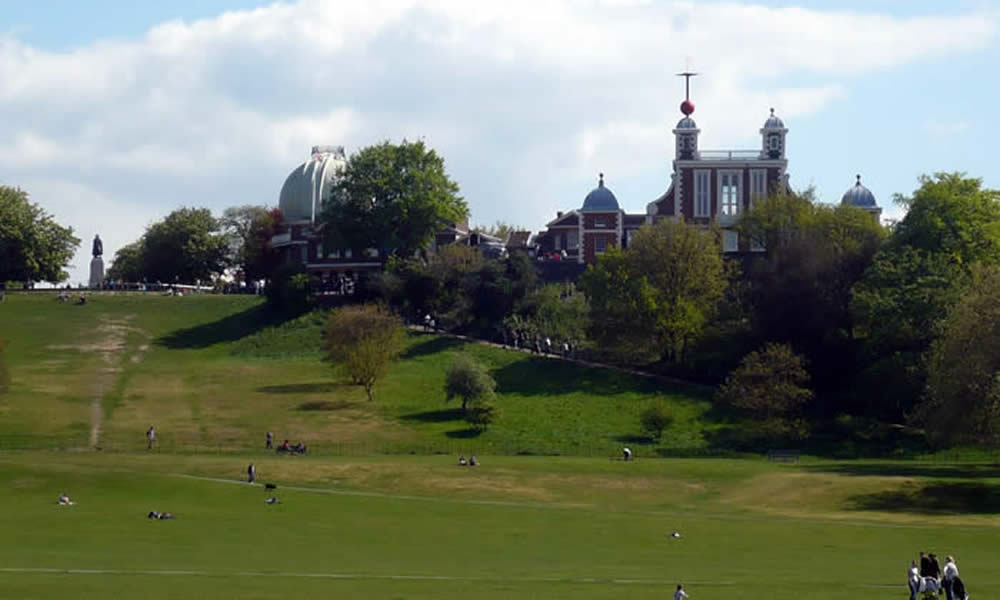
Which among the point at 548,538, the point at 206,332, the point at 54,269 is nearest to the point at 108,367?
the point at 206,332

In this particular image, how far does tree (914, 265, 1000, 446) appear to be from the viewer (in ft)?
238

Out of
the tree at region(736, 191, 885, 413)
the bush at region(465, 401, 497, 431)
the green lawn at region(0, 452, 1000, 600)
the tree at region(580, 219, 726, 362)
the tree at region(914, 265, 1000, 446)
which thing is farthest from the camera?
the tree at region(580, 219, 726, 362)

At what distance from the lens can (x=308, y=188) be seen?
157375mm

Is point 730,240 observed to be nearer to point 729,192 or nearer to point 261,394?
point 729,192

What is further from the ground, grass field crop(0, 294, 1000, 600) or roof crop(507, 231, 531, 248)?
roof crop(507, 231, 531, 248)

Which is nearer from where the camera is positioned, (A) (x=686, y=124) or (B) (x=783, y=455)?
(B) (x=783, y=455)

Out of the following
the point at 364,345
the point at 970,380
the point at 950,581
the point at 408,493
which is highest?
the point at 364,345

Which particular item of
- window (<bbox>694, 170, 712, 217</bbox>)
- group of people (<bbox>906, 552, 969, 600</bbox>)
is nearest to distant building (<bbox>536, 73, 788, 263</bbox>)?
window (<bbox>694, 170, 712, 217</bbox>)

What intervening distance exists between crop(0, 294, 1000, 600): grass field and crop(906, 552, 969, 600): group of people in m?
1.23

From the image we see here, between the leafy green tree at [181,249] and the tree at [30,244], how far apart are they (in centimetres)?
1147

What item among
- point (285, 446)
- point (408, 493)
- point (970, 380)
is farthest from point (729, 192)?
point (408, 493)

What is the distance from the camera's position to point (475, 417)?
9456cm

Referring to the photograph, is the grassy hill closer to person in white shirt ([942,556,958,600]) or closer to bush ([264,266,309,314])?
bush ([264,266,309,314])

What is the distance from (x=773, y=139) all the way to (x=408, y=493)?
77663 mm
